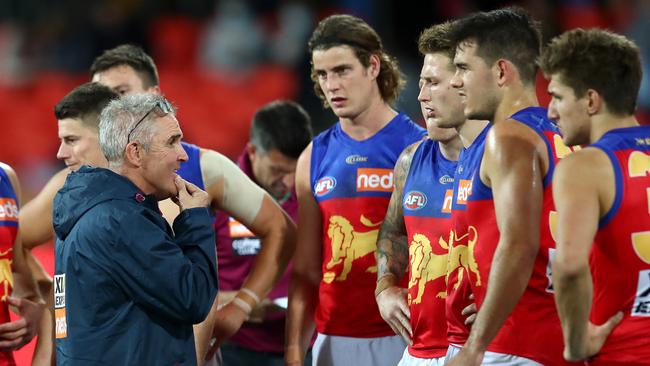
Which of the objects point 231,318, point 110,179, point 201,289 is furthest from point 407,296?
point 110,179

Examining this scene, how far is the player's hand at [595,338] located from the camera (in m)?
3.59

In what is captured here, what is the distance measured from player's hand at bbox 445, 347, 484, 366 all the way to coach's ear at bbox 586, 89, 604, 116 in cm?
92

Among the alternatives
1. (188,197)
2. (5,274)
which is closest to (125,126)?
(188,197)

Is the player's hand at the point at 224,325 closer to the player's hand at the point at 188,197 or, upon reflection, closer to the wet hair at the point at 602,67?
the player's hand at the point at 188,197

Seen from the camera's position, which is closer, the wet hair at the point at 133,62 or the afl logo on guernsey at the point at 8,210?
the afl logo on guernsey at the point at 8,210

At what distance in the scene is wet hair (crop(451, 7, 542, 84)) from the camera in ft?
13.3

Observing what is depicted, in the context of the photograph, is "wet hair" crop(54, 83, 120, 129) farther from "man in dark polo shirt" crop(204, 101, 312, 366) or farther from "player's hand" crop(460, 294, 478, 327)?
"player's hand" crop(460, 294, 478, 327)

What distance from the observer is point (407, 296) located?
15.7ft

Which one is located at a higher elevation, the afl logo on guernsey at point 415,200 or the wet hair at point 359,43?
the wet hair at point 359,43

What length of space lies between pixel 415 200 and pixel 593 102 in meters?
1.25

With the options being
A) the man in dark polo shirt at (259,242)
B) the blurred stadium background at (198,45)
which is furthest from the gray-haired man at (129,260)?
the blurred stadium background at (198,45)

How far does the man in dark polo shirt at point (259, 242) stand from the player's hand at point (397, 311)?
1.55 metres

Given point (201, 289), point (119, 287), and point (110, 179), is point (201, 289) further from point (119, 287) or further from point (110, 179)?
point (110, 179)

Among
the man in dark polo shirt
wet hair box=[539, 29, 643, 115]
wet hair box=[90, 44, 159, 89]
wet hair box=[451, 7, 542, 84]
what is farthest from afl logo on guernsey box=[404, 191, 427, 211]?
wet hair box=[90, 44, 159, 89]
